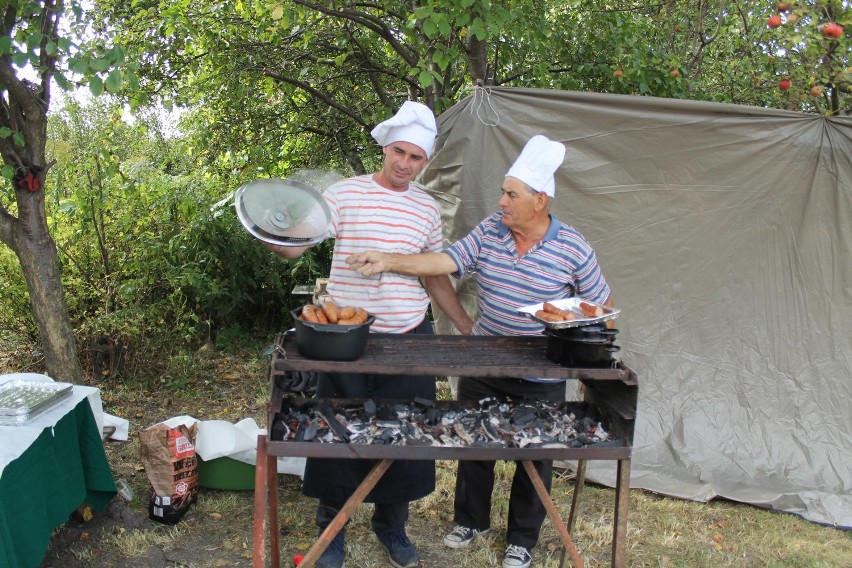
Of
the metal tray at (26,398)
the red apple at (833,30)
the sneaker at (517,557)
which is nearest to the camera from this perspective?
the metal tray at (26,398)

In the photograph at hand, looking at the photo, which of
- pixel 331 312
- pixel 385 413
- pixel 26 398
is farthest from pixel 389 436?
pixel 26 398

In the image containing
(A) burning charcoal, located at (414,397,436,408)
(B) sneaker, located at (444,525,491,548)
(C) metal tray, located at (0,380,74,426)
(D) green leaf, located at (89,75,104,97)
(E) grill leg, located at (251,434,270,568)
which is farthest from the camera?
(B) sneaker, located at (444,525,491,548)

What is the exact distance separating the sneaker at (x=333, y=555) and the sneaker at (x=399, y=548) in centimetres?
23

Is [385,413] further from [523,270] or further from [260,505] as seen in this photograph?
[523,270]

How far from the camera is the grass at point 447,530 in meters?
3.24

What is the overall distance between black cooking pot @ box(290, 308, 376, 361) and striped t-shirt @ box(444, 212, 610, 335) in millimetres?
682

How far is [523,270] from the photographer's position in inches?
117

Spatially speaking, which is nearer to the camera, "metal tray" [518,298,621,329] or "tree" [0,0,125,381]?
"metal tray" [518,298,621,329]


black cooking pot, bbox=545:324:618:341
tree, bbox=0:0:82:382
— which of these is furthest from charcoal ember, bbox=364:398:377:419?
tree, bbox=0:0:82:382

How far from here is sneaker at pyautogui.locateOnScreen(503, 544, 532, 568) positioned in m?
3.16

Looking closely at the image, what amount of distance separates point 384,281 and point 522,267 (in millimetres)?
555

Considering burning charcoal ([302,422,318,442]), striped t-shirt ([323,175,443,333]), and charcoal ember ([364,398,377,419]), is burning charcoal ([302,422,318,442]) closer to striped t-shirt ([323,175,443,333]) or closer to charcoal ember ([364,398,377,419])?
charcoal ember ([364,398,377,419])

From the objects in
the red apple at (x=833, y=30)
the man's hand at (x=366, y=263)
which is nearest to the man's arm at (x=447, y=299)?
the man's hand at (x=366, y=263)

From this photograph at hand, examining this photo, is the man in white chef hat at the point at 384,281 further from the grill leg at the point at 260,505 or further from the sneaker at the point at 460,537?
the grill leg at the point at 260,505
